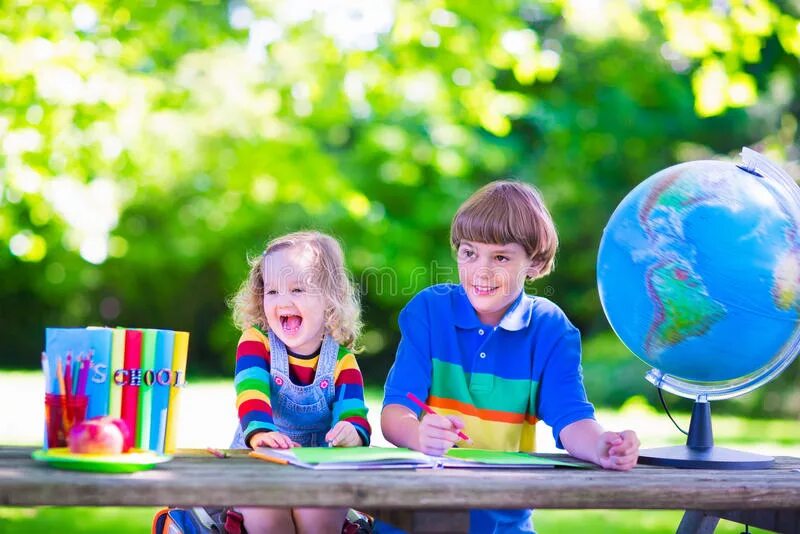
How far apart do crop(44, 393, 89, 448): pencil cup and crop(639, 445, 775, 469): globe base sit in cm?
129

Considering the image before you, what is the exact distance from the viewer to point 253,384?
2699 mm

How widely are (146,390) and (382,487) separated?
2.04 ft

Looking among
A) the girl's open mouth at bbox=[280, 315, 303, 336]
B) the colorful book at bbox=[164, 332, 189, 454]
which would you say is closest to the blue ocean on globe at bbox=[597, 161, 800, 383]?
the girl's open mouth at bbox=[280, 315, 303, 336]

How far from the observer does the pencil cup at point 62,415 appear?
2.12 meters

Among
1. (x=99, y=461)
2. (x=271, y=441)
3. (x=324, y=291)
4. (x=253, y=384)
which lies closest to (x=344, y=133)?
(x=324, y=291)

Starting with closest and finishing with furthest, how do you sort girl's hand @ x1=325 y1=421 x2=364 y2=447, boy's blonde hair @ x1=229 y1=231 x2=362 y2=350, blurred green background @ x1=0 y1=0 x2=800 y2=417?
1. girl's hand @ x1=325 y1=421 x2=364 y2=447
2. boy's blonde hair @ x1=229 y1=231 x2=362 y2=350
3. blurred green background @ x1=0 y1=0 x2=800 y2=417

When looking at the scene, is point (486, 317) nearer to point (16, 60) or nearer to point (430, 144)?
point (16, 60)

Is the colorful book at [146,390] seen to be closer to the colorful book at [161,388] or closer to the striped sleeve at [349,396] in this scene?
the colorful book at [161,388]

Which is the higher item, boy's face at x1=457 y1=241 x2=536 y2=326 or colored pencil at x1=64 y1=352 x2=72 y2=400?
boy's face at x1=457 y1=241 x2=536 y2=326

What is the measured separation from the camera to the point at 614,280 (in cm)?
276

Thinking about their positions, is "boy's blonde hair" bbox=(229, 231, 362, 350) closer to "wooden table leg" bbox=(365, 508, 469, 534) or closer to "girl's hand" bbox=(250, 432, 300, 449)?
"girl's hand" bbox=(250, 432, 300, 449)

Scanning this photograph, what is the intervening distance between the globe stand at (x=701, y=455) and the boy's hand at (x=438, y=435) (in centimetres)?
53

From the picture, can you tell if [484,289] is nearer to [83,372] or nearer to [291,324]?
[291,324]

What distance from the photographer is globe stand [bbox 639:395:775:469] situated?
2.43 meters
